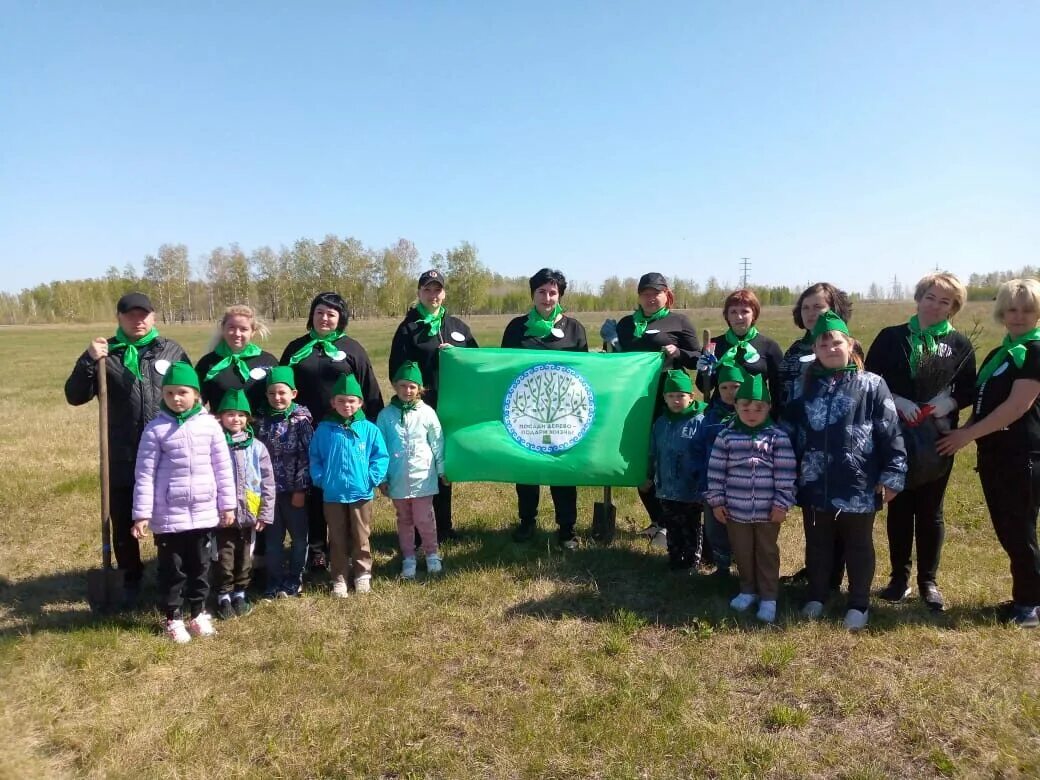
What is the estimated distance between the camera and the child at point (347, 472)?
5.77 meters

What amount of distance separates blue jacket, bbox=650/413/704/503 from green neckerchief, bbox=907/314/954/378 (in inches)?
69.3

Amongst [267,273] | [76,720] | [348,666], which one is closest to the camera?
[76,720]

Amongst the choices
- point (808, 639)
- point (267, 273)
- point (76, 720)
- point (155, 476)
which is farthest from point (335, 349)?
point (267, 273)

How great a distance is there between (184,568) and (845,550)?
542cm

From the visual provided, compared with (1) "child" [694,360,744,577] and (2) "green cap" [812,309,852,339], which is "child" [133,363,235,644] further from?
(2) "green cap" [812,309,852,339]

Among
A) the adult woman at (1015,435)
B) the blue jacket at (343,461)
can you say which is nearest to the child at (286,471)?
the blue jacket at (343,461)

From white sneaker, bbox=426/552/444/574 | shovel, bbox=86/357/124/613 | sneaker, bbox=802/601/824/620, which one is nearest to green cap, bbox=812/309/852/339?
sneaker, bbox=802/601/824/620

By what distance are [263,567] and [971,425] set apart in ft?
20.3

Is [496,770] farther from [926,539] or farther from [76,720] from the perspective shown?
[926,539]

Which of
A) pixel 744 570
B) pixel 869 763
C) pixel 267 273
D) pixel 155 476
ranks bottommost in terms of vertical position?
pixel 869 763

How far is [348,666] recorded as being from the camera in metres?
4.73

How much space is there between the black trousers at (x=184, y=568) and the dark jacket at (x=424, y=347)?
2.45 m

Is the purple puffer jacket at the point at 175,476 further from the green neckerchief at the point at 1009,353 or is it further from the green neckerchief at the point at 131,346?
the green neckerchief at the point at 1009,353

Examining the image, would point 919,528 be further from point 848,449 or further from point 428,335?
point 428,335
